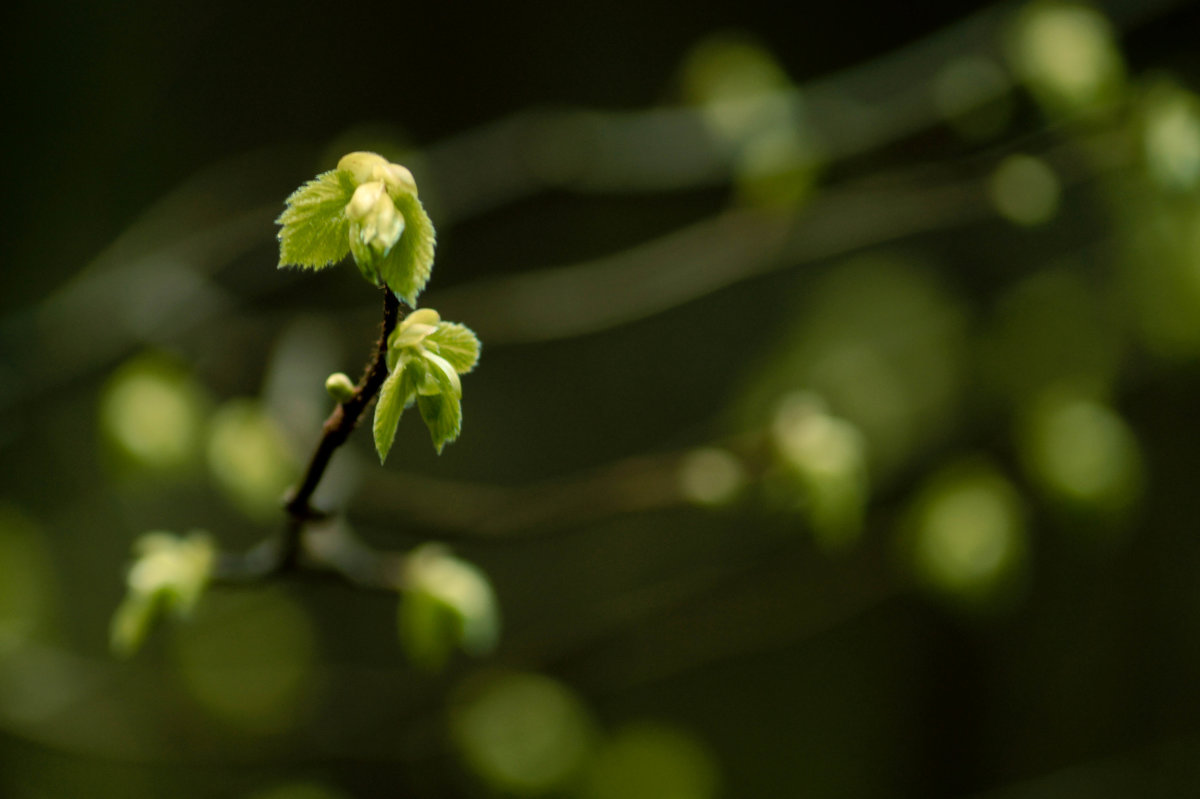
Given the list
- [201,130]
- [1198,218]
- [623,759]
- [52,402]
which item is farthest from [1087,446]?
[52,402]

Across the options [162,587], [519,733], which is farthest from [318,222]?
[519,733]

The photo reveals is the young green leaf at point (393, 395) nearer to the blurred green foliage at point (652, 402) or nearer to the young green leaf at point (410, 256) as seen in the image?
the young green leaf at point (410, 256)

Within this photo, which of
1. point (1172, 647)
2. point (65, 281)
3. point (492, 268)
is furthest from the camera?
point (1172, 647)

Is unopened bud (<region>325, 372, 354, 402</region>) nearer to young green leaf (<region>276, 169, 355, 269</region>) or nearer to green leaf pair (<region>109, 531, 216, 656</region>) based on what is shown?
young green leaf (<region>276, 169, 355, 269</region>)

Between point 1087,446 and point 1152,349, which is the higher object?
point 1152,349

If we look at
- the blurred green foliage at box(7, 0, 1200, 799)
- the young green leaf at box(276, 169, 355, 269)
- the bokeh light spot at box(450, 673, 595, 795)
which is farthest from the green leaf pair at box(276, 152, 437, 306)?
the bokeh light spot at box(450, 673, 595, 795)

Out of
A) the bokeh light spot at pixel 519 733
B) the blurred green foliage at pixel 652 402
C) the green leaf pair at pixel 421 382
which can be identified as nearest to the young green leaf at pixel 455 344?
the green leaf pair at pixel 421 382

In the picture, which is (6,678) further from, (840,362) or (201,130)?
(840,362)

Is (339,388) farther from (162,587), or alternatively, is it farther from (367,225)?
(162,587)
